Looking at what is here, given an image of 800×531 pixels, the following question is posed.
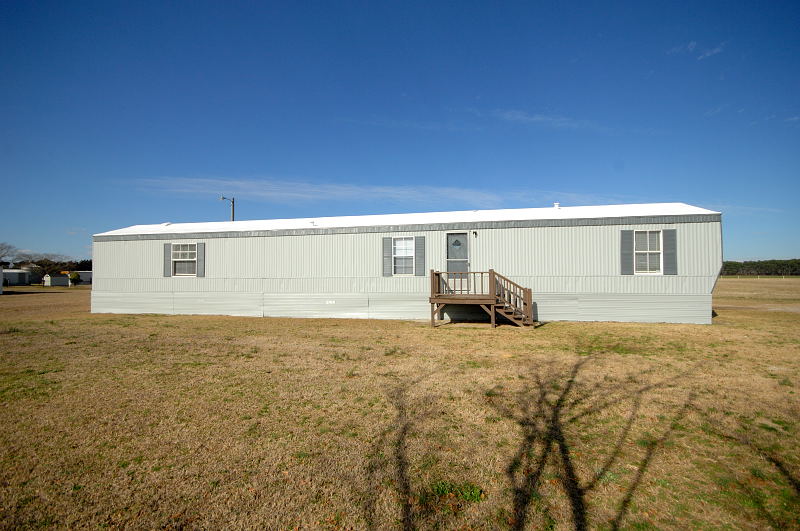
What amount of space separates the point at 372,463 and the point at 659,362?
5945 millimetres

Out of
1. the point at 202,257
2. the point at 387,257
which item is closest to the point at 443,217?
the point at 387,257

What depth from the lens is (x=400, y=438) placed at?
405cm

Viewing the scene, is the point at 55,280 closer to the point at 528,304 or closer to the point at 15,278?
the point at 15,278

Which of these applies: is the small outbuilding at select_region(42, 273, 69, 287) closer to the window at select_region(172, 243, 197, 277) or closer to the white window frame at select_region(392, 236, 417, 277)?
the window at select_region(172, 243, 197, 277)

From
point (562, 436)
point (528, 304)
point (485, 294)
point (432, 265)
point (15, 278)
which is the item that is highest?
point (432, 265)

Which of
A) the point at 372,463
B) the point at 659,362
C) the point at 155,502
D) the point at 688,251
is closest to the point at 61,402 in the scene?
the point at 155,502

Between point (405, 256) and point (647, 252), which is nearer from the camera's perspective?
point (647, 252)

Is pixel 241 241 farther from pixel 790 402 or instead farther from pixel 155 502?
Result: pixel 790 402

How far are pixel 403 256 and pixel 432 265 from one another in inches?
40.8

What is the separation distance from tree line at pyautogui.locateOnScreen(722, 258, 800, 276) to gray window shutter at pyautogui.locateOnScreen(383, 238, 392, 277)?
63.2 metres

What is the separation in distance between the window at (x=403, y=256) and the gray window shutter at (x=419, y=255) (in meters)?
0.15

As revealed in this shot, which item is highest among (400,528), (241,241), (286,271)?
(241,241)

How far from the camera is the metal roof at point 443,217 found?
12.6 m

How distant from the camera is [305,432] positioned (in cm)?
421
